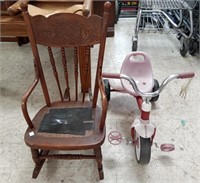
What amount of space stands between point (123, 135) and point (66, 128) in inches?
21.7

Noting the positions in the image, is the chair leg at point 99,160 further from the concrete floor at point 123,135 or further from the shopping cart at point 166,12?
the shopping cart at point 166,12

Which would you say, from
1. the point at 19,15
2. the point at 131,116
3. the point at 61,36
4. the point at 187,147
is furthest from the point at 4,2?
the point at 187,147

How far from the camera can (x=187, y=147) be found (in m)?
1.48

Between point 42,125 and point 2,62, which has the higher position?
point 42,125

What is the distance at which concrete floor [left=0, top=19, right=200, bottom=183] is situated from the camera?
132 cm

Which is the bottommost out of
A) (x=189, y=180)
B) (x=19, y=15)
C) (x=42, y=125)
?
(x=189, y=180)

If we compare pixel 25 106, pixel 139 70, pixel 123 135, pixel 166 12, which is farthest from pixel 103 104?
pixel 166 12

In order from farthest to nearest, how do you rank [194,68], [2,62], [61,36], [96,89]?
[2,62], [194,68], [96,89], [61,36]

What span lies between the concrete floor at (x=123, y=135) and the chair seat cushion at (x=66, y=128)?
0.35 meters

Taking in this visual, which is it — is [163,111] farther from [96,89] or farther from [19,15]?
[19,15]

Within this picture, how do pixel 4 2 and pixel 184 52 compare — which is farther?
pixel 184 52

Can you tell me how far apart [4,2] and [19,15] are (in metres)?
0.34

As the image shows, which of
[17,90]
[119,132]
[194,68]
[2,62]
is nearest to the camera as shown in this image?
[119,132]

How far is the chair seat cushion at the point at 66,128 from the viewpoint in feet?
3.51
